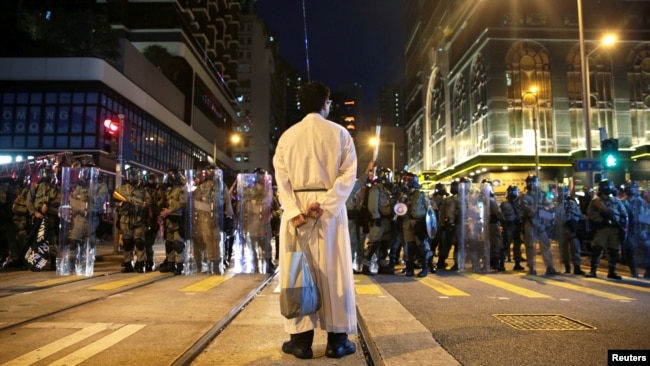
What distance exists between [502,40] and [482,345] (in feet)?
132

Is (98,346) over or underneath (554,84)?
underneath

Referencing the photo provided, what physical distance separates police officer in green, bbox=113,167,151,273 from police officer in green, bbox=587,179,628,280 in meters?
9.94

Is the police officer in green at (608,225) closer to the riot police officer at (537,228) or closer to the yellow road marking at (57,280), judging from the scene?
the riot police officer at (537,228)

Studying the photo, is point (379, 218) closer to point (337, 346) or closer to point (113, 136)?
point (337, 346)

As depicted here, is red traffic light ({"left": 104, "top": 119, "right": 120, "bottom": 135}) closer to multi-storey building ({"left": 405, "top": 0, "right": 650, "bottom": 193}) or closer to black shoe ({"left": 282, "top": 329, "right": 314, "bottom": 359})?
black shoe ({"left": 282, "top": 329, "right": 314, "bottom": 359})

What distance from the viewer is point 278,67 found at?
130 metres

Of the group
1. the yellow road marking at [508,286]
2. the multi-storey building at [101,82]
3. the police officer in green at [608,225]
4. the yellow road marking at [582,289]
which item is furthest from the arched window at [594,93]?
the yellow road marking at [582,289]

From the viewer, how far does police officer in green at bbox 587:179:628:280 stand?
10414 mm

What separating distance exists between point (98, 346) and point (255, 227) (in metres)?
6.52

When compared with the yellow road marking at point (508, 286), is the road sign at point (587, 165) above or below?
above

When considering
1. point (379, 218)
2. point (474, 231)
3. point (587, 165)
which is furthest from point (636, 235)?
point (587, 165)

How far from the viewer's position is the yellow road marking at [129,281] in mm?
8094

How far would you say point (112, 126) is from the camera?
16.8 m

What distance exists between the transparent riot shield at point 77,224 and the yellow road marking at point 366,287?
5.55 m
